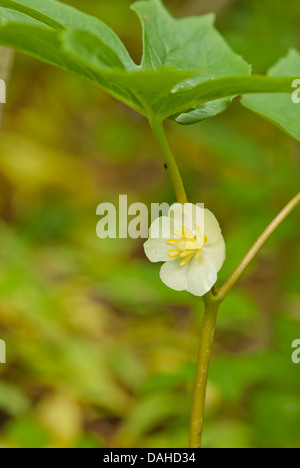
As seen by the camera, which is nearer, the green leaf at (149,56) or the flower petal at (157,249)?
the green leaf at (149,56)

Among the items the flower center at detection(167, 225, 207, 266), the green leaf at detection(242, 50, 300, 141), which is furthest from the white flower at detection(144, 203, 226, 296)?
the green leaf at detection(242, 50, 300, 141)

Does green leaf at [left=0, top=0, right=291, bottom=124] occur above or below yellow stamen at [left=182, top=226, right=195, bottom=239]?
above

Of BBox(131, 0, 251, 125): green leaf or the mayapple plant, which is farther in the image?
BBox(131, 0, 251, 125): green leaf

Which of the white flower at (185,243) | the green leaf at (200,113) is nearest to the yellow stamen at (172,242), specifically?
the white flower at (185,243)

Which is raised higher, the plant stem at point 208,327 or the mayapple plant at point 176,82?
the mayapple plant at point 176,82

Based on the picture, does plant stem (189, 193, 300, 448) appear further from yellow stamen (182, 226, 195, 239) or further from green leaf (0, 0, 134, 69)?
green leaf (0, 0, 134, 69)

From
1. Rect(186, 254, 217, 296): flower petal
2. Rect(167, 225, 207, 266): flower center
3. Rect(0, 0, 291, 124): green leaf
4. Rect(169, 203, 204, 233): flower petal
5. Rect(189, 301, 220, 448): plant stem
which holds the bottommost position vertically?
Rect(189, 301, 220, 448): plant stem

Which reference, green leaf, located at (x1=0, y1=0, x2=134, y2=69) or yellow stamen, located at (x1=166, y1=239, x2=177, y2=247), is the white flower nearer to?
yellow stamen, located at (x1=166, y1=239, x2=177, y2=247)

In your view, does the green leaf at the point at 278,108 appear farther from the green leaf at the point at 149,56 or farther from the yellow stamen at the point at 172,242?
the yellow stamen at the point at 172,242
